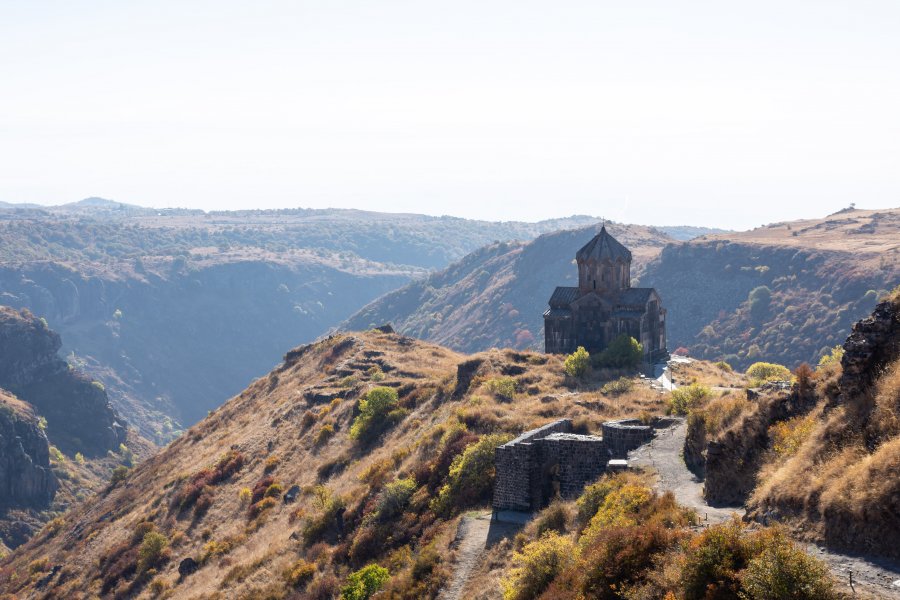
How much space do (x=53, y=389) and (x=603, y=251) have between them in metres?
137

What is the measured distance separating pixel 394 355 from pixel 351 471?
26016 millimetres

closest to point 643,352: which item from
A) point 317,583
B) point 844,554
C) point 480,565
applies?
point 317,583

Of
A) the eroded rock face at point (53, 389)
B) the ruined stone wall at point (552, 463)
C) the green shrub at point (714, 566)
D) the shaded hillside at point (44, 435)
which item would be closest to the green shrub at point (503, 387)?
the ruined stone wall at point (552, 463)

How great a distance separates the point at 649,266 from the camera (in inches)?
7835

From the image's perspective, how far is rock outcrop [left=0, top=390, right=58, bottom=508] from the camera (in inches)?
4675

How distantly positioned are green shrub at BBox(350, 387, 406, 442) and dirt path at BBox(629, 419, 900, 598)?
21.6 metres

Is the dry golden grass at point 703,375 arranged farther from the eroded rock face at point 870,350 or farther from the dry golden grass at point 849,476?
the dry golden grass at point 849,476

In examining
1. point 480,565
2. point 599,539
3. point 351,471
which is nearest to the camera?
point 599,539

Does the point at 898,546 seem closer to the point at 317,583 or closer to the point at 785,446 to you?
the point at 785,446

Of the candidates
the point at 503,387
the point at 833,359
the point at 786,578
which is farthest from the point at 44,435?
the point at 786,578

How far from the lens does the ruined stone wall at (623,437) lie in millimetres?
26888

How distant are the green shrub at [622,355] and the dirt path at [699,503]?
2307 cm

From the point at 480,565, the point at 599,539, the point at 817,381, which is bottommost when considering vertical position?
the point at 480,565

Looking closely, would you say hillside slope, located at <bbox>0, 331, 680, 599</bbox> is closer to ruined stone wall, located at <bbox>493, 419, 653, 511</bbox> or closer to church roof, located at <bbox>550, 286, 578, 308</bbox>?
ruined stone wall, located at <bbox>493, 419, 653, 511</bbox>
